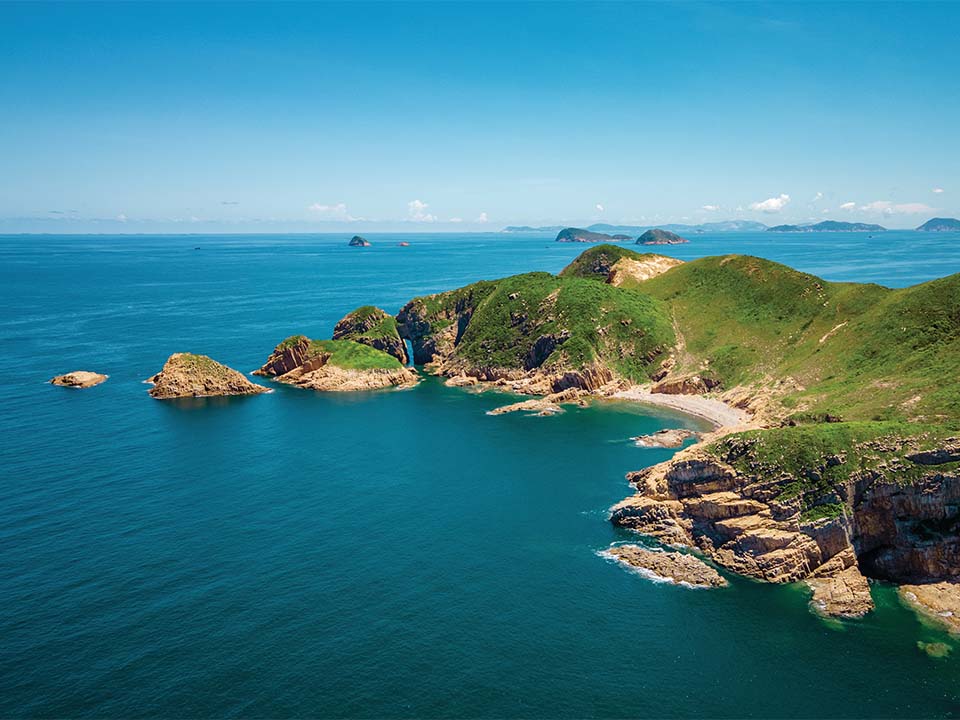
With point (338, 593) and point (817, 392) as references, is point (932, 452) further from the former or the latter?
point (338, 593)

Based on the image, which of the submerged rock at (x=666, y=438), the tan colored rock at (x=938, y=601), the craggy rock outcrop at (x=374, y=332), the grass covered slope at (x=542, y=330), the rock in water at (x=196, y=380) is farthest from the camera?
the craggy rock outcrop at (x=374, y=332)

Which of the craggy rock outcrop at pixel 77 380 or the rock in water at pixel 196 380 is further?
the craggy rock outcrop at pixel 77 380

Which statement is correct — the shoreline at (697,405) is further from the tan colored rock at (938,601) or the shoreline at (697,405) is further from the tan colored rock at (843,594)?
the tan colored rock at (938,601)

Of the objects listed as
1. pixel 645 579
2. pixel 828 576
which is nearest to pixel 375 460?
pixel 645 579

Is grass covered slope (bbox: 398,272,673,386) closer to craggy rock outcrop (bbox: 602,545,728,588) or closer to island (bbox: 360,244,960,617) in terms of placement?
island (bbox: 360,244,960,617)

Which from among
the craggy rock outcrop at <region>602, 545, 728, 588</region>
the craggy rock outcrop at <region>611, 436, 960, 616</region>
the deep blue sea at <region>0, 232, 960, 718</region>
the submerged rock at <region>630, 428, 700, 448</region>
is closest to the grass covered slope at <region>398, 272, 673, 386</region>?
the submerged rock at <region>630, 428, 700, 448</region>

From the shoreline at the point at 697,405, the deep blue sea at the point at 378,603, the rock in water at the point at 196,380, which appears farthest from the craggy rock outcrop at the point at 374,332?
the deep blue sea at the point at 378,603
